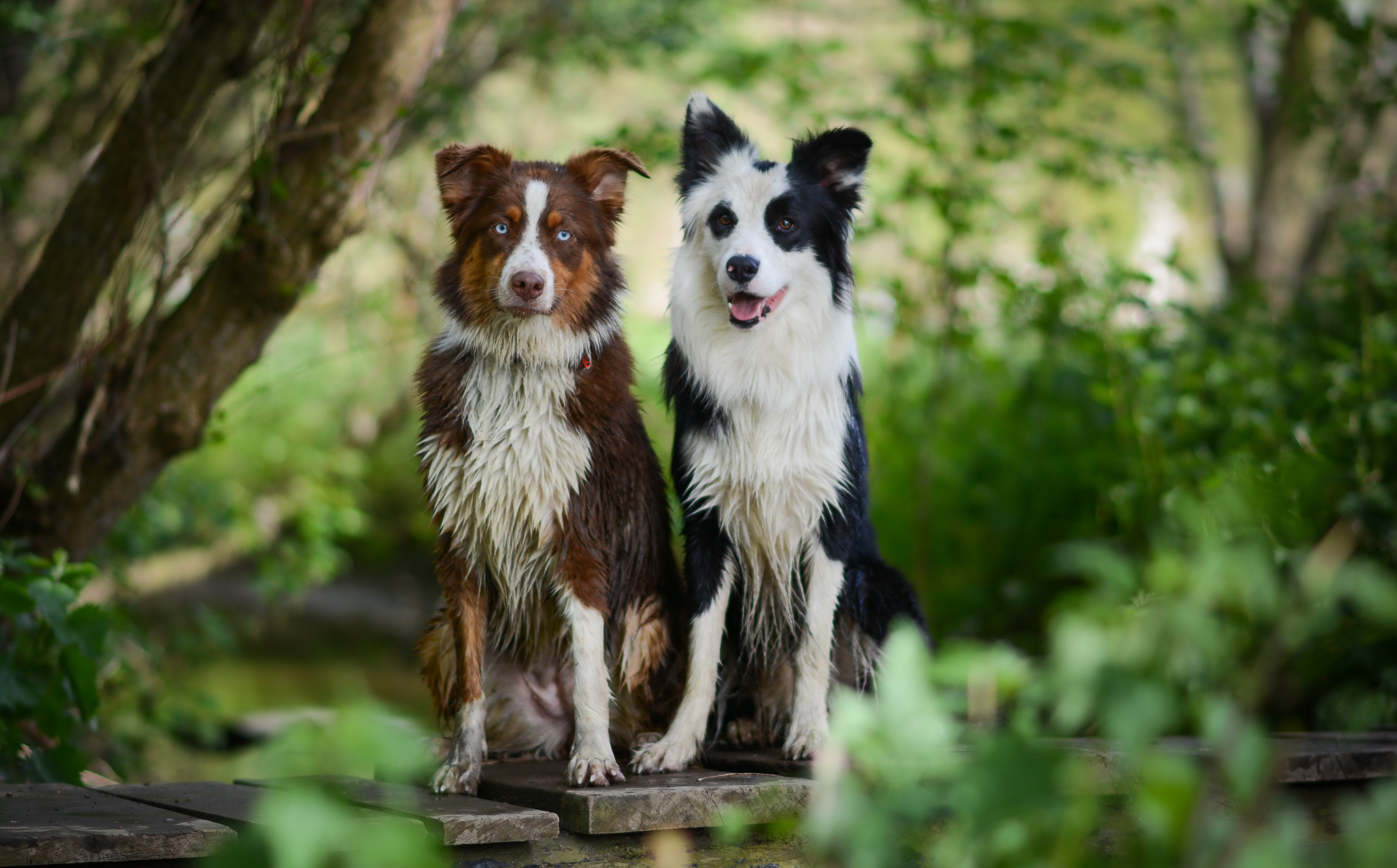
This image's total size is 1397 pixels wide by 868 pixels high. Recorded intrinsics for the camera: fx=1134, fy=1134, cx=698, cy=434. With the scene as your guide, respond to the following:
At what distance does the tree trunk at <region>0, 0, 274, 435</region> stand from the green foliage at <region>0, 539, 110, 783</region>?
0.86 metres

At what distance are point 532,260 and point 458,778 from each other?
124 centimetres

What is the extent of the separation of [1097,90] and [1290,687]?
5.26 m

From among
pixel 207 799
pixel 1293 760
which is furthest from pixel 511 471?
pixel 1293 760

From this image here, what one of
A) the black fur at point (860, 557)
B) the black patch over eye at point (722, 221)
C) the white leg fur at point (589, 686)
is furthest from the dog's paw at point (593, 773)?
the black patch over eye at point (722, 221)

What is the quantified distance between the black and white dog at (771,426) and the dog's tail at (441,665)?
1.82 feet

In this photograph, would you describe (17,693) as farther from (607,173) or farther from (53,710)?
(607,173)

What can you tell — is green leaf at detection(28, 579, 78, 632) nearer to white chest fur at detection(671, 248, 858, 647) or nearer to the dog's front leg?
the dog's front leg

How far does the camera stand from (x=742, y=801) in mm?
2393

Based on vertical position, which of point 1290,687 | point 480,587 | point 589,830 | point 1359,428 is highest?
point 1359,428

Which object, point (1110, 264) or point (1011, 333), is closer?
point (1110, 264)

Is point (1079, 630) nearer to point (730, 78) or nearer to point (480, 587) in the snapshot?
point (480, 587)

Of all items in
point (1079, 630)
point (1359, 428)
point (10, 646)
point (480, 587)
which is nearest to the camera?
point (1079, 630)

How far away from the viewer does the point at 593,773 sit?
2.54m

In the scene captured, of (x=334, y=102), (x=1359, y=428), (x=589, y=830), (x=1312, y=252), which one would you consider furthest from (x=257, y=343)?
(x=1312, y=252)
